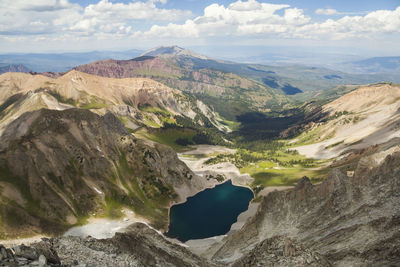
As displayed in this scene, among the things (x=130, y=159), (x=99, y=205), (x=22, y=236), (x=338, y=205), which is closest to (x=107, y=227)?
(x=99, y=205)

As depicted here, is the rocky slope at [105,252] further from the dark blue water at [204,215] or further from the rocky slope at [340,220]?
the dark blue water at [204,215]

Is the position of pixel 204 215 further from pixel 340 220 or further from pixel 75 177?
pixel 340 220

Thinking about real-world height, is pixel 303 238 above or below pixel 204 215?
above

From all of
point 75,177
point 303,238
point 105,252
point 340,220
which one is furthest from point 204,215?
point 105,252

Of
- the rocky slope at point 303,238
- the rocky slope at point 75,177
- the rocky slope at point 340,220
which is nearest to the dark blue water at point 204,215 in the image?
the rocky slope at point 75,177

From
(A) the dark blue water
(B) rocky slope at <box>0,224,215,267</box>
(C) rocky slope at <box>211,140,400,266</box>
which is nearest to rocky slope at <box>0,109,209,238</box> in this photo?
(A) the dark blue water

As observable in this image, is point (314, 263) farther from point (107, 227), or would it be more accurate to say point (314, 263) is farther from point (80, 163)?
point (80, 163)
